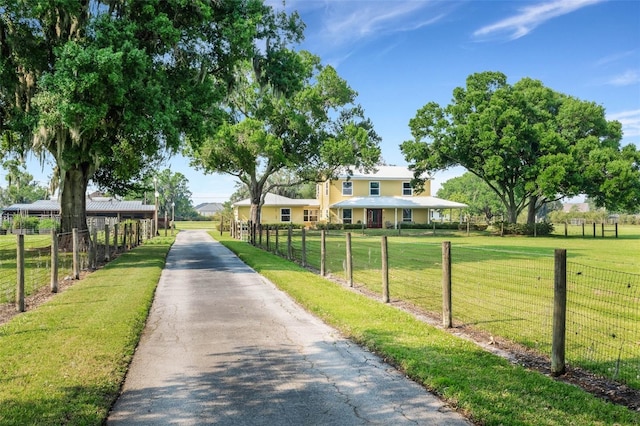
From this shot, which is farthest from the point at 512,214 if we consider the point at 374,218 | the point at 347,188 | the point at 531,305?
the point at 531,305

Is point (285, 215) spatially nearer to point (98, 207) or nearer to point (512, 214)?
point (512, 214)

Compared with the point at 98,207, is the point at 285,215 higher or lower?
lower

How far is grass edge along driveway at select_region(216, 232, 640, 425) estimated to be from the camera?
4406 millimetres

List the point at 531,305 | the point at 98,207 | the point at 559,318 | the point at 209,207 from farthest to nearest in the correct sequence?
the point at 209,207 < the point at 98,207 < the point at 531,305 < the point at 559,318

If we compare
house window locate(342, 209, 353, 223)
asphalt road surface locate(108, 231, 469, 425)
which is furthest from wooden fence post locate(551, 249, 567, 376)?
house window locate(342, 209, 353, 223)

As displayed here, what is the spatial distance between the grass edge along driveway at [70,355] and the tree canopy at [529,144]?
37.1 m

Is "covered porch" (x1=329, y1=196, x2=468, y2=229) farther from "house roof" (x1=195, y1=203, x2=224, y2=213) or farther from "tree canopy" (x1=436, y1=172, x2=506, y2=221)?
"house roof" (x1=195, y1=203, x2=224, y2=213)

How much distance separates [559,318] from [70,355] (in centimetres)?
568

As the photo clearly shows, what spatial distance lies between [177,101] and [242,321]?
1110cm

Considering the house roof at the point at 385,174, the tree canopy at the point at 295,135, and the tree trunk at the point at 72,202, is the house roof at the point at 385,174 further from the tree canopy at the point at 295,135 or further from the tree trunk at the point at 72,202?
the tree trunk at the point at 72,202

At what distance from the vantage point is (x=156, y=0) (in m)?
16.0

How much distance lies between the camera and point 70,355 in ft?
20.0

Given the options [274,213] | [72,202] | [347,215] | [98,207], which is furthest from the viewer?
[98,207]

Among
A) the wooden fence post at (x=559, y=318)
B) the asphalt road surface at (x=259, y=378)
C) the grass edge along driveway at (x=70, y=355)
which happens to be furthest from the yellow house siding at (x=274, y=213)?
the wooden fence post at (x=559, y=318)
